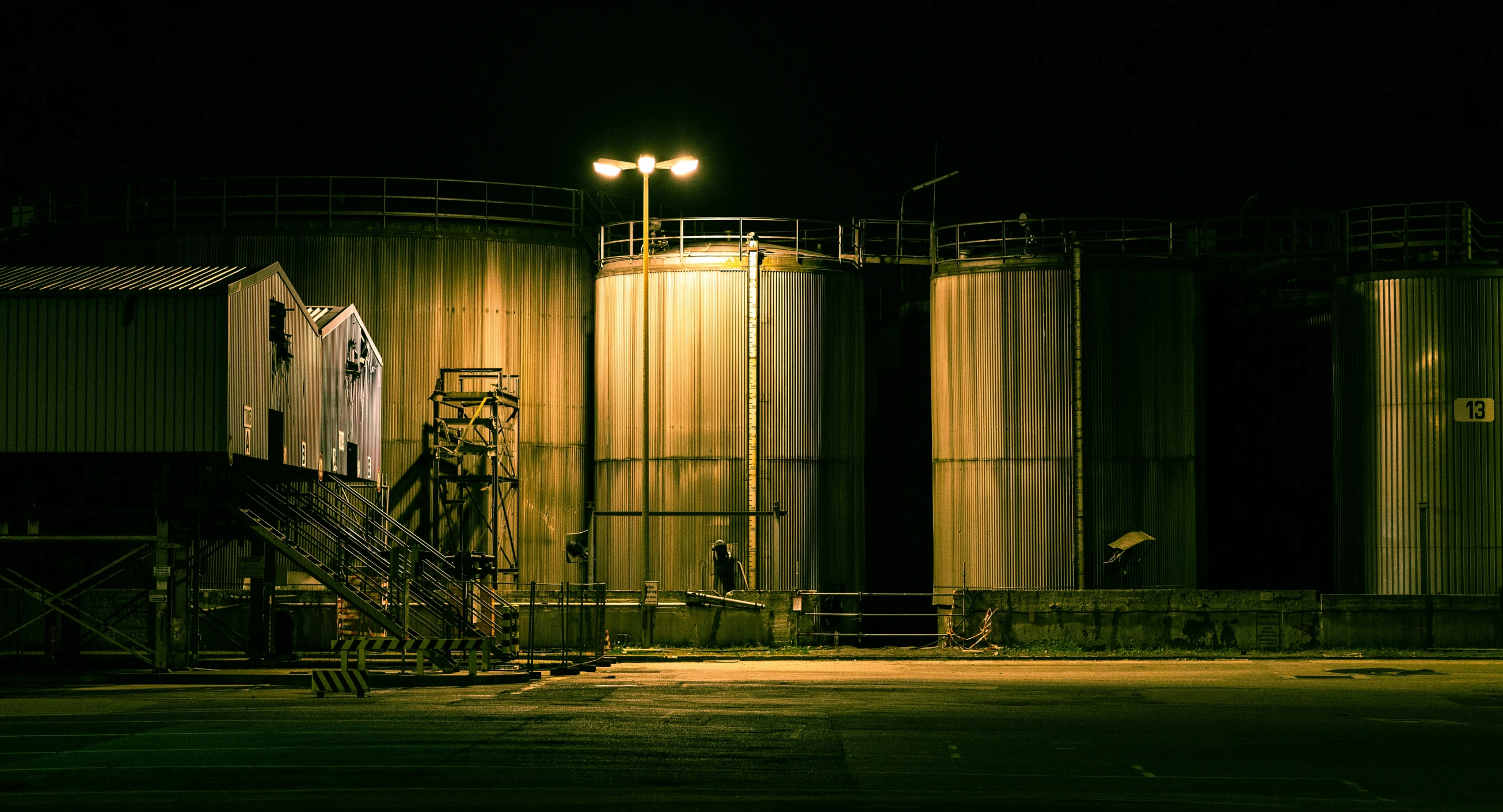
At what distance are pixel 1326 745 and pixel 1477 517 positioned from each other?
2408 centimetres

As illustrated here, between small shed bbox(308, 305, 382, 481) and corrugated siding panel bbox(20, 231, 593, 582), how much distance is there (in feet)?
6.28

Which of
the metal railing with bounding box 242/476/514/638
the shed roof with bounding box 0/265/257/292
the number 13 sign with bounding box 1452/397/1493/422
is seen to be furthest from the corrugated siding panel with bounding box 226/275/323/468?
the number 13 sign with bounding box 1452/397/1493/422

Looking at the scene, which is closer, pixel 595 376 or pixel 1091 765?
pixel 1091 765

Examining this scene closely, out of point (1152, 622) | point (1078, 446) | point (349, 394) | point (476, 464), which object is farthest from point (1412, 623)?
point (349, 394)

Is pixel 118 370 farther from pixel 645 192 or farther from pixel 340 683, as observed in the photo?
pixel 645 192

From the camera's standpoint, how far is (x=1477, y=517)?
38.6m

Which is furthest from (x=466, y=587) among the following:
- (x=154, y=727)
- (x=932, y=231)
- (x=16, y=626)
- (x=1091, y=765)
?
(x=932, y=231)

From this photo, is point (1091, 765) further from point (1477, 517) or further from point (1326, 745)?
point (1477, 517)

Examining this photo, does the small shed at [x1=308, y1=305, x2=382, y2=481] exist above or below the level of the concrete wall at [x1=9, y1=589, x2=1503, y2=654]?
above

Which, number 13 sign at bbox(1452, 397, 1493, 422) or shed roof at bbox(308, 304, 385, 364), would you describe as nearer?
shed roof at bbox(308, 304, 385, 364)

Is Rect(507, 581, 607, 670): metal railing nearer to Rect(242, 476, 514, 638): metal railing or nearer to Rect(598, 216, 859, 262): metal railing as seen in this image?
Rect(242, 476, 514, 638): metal railing

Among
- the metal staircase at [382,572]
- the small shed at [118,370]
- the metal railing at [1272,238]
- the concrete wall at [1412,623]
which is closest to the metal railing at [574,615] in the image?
the metal staircase at [382,572]

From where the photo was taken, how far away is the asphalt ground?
1407 cm

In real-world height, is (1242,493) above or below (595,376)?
below
